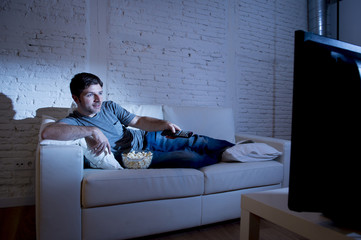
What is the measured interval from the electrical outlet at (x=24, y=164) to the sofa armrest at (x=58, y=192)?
107 cm

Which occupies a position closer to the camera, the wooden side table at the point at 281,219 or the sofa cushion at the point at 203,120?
the wooden side table at the point at 281,219

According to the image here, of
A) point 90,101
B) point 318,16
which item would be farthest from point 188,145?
point 318,16

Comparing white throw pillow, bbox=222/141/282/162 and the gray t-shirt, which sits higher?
the gray t-shirt

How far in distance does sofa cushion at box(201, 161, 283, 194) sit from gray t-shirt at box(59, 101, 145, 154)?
651 millimetres

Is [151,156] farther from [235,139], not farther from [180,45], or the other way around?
[180,45]

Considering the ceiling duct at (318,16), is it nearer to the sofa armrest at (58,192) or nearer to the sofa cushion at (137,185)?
the sofa cushion at (137,185)

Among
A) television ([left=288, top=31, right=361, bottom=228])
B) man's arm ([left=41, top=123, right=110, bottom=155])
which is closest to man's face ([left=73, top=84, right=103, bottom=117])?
man's arm ([left=41, top=123, right=110, bottom=155])

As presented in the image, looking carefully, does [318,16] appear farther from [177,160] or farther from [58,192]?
[58,192]

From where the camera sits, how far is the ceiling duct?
3.50 meters

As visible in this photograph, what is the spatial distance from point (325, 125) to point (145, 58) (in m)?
2.39

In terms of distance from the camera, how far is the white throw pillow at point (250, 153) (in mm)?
1931

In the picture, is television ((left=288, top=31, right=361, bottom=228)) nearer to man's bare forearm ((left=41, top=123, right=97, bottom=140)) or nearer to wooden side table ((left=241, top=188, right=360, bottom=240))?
wooden side table ((left=241, top=188, right=360, bottom=240))

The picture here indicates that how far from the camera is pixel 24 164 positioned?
7.13 feet

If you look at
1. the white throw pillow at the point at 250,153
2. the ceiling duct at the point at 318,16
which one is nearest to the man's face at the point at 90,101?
the white throw pillow at the point at 250,153
